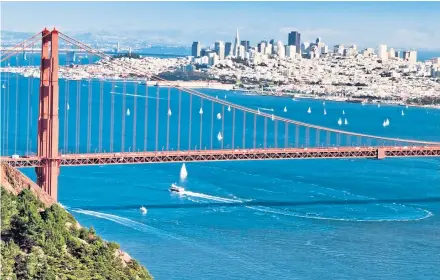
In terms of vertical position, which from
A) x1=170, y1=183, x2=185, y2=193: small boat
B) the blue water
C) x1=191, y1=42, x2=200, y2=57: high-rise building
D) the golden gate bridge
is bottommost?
the blue water

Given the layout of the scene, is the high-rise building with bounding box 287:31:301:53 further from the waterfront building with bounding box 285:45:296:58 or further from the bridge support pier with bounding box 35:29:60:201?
the bridge support pier with bounding box 35:29:60:201

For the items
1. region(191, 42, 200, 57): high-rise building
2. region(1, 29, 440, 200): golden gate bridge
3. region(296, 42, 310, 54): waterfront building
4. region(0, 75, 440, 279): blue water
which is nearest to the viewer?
region(0, 75, 440, 279): blue water

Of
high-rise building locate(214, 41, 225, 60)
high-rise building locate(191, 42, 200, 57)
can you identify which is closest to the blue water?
high-rise building locate(214, 41, 225, 60)

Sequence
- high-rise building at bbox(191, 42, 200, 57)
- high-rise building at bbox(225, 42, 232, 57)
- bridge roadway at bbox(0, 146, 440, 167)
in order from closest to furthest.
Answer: bridge roadway at bbox(0, 146, 440, 167)
high-rise building at bbox(225, 42, 232, 57)
high-rise building at bbox(191, 42, 200, 57)

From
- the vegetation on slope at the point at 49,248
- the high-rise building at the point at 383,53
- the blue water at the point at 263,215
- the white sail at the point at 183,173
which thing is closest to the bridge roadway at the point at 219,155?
the blue water at the point at 263,215

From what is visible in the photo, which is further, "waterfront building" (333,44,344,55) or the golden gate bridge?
"waterfront building" (333,44,344,55)

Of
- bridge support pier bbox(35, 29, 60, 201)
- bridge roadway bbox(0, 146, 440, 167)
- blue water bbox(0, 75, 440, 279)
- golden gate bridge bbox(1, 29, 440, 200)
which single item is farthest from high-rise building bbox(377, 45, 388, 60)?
bridge support pier bbox(35, 29, 60, 201)

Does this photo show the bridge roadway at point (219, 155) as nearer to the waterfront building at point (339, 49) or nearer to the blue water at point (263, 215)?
the blue water at point (263, 215)

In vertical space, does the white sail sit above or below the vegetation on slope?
below
